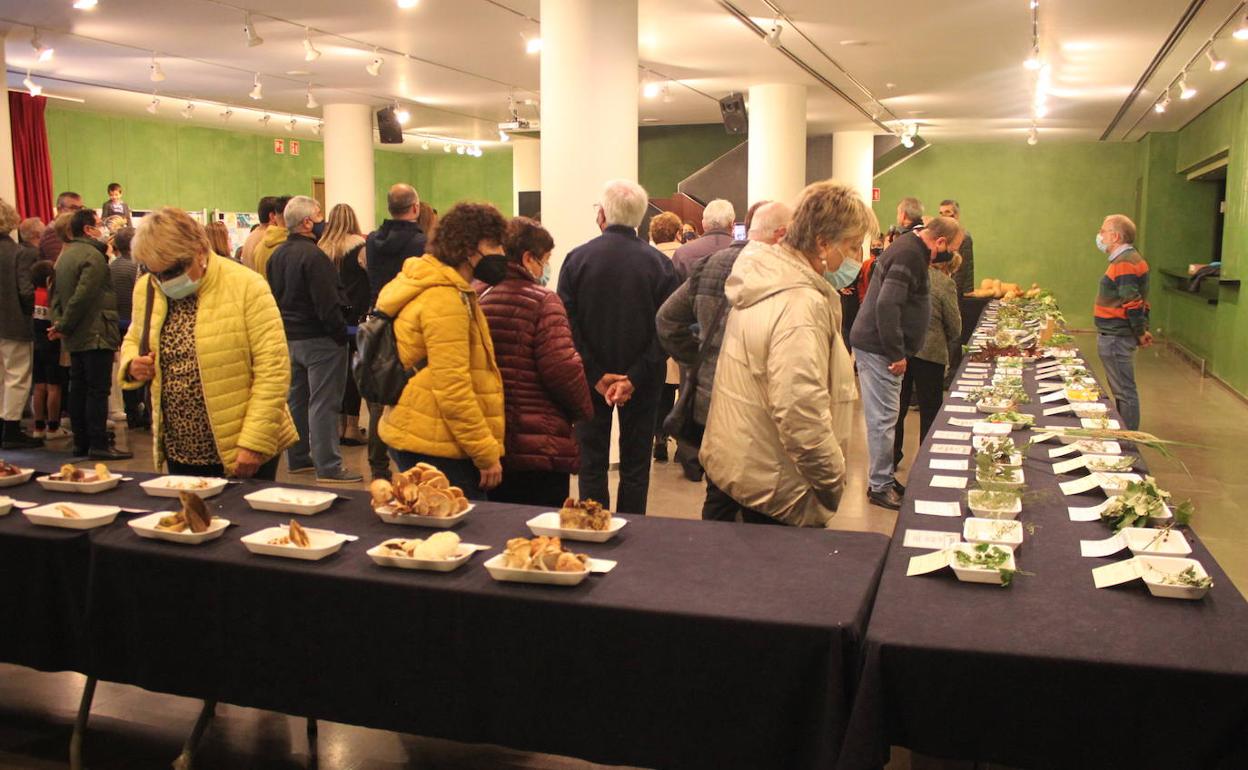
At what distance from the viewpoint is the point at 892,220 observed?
795 inches

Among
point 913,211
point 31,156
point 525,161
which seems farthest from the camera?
point 525,161

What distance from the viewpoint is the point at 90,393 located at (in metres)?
6.73

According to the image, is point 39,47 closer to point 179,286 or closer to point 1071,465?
point 179,286

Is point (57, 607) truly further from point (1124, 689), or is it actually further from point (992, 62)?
point (992, 62)

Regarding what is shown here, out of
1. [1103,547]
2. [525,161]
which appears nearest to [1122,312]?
[1103,547]

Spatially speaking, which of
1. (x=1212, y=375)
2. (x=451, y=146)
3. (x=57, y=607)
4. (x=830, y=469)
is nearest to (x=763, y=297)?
(x=830, y=469)

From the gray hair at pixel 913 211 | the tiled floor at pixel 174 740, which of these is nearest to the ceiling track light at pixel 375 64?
the gray hair at pixel 913 211

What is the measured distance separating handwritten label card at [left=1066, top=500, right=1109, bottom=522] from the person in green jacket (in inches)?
225

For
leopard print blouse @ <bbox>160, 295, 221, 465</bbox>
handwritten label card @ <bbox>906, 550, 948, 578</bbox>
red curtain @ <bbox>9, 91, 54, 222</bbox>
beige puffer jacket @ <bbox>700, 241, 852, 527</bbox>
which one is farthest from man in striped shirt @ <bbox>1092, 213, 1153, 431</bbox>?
red curtain @ <bbox>9, 91, 54, 222</bbox>

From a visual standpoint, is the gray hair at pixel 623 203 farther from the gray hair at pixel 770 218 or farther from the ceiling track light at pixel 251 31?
the ceiling track light at pixel 251 31

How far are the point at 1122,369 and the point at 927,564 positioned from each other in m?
5.36

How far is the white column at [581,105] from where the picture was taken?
638 cm

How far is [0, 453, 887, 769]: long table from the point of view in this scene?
2039mm

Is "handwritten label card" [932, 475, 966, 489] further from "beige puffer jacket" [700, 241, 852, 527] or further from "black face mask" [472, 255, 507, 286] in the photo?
"black face mask" [472, 255, 507, 286]
